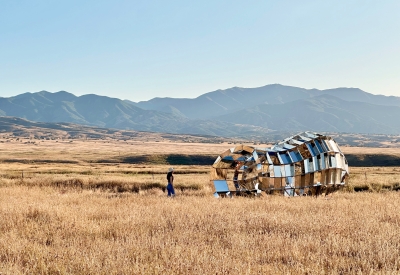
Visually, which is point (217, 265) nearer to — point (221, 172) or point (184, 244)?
point (184, 244)

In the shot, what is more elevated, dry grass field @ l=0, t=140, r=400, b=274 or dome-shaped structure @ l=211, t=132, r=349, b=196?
dome-shaped structure @ l=211, t=132, r=349, b=196

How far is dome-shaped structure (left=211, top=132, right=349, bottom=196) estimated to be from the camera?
63.6 feet

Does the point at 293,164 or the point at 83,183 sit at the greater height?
the point at 293,164

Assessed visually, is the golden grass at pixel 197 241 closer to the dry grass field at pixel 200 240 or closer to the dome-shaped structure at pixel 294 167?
the dry grass field at pixel 200 240

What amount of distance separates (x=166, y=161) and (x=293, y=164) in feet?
222

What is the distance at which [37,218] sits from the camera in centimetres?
1207

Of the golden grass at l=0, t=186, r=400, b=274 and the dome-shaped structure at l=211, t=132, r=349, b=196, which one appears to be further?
the dome-shaped structure at l=211, t=132, r=349, b=196

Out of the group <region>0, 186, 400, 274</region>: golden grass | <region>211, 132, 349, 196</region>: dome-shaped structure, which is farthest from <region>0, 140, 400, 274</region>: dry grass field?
<region>211, 132, 349, 196</region>: dome-shaped structure

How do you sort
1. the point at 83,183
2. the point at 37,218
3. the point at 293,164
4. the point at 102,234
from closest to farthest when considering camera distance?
1. the point at 102,234
2. the point at 37,218
3. the point at 293,164
4. the point at 83,183

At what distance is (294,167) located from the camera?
19531 mm

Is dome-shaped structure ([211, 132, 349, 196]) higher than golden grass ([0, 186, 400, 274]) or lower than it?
higher

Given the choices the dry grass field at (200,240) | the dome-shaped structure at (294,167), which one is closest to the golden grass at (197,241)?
the dry grass field at (200,240)

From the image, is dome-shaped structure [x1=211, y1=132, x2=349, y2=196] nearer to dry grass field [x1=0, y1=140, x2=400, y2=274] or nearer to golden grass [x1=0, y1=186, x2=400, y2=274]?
dry grass field [x1=0, y1=140, x2=400, y2=274]

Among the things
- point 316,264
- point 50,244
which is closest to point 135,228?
point 50,244
